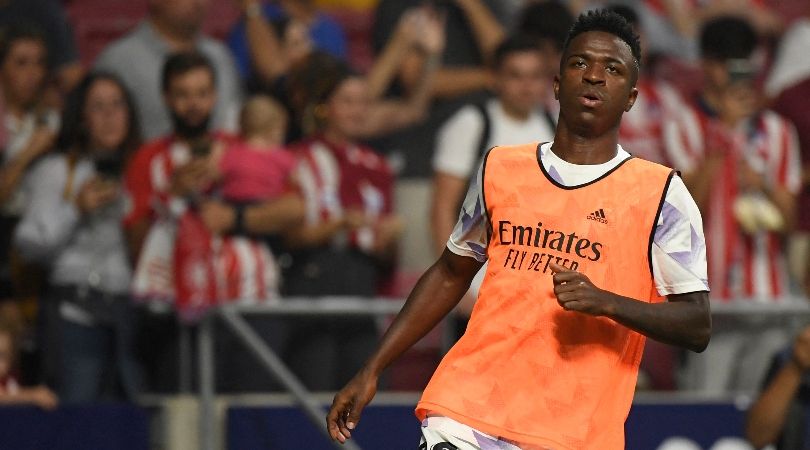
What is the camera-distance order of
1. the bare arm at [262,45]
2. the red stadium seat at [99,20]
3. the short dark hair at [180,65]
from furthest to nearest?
1. the red stadium seat at [99,20]
2. the bare arm at [262,45]
3. the short dark hair at [180,65]

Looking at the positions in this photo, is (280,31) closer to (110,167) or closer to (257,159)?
(257,159)

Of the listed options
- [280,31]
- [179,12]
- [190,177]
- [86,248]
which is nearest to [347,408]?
[190,177]

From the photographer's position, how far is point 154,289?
722 cm

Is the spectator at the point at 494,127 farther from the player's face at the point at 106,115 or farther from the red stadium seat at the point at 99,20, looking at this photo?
the red stadium seat at the point at 99,20

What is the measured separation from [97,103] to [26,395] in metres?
1.48

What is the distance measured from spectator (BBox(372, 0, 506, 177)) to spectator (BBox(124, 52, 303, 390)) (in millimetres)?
1401

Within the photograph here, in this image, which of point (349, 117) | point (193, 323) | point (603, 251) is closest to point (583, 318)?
point (603, 251)

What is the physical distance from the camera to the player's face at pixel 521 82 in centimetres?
752

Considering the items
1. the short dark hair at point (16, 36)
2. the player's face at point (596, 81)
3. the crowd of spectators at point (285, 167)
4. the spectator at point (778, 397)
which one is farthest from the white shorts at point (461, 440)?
the short dark hair at point (16, 36)

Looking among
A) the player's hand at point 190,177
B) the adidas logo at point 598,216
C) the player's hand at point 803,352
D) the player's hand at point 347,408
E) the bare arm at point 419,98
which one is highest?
the bare arm at point 419,98

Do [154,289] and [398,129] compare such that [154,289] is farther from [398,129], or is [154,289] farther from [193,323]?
[398,129]

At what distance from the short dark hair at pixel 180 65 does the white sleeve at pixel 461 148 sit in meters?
1.23

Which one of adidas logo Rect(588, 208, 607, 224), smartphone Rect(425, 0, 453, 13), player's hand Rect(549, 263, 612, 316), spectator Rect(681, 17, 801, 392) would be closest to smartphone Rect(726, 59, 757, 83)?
spectator Rect(681, 17, 801, 392)

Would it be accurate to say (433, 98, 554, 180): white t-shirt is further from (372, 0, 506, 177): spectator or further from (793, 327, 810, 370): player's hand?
(793, 327, 810, 370): player's hand
